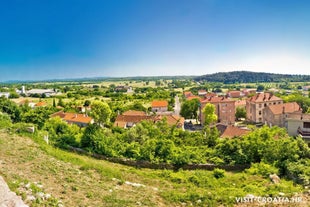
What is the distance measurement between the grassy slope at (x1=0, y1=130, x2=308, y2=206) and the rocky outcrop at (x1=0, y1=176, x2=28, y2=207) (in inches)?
21.7

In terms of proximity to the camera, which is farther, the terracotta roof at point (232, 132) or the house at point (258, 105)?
the house at point (258, 105)

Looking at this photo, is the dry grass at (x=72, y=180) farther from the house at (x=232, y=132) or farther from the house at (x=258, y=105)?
the house at (x=258, y=105)

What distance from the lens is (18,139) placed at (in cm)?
2002

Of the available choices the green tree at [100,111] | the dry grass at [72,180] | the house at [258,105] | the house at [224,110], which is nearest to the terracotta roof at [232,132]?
the green tree at [100,111]

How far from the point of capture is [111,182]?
14227mm

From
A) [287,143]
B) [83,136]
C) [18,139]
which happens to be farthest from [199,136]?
[18,139]

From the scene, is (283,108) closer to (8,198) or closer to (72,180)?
(72,180)

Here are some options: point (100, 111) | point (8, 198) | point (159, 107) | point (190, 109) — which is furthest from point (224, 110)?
point (8, 198)

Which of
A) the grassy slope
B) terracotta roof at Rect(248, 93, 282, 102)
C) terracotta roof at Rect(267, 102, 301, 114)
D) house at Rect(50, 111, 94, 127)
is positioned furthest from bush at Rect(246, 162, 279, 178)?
terracotta roof at Rect(248, 93, 282, 102)

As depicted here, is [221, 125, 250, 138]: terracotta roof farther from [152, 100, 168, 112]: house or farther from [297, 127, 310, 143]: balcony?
Answer: [152, 100, 168, 112]: house

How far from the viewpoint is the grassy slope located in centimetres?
1180

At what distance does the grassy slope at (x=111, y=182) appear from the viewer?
11.8 meters

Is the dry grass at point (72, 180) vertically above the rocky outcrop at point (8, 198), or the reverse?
the rocky outcrop at point (8, 198)

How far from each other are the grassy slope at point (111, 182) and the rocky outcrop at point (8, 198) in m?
0.55
